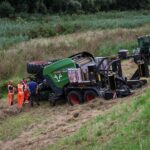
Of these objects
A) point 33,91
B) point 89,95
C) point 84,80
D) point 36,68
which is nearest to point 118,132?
point 89,95

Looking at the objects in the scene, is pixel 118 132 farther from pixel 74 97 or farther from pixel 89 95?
pixel 74 97

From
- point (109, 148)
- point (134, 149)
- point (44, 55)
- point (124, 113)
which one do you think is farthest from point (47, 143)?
point (44, 55)

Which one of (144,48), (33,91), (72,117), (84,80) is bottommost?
(72,117)

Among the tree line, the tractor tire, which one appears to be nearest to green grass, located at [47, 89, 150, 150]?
the tractor tire

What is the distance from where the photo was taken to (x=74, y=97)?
18.9 m

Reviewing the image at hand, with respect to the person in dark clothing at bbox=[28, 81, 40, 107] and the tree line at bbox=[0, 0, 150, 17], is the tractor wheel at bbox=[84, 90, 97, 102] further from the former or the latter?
the tree line at bbox=[0, 0, 150, 17]

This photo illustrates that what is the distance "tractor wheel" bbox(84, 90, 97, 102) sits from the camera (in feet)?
60.1

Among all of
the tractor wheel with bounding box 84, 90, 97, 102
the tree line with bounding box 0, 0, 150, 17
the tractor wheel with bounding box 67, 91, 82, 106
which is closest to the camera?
the tractor wheel with bounding box 84, 90, 97, 102

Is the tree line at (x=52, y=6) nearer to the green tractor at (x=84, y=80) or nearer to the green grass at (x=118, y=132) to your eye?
the green tractor at (x=84, y=80)

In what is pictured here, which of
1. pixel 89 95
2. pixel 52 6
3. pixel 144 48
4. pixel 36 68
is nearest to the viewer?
pixel 89 95

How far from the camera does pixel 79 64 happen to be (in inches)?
762

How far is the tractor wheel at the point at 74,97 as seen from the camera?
1870cm

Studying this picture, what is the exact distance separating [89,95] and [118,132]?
318 inches

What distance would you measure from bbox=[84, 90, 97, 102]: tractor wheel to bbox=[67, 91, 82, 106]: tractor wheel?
243 millimetres
